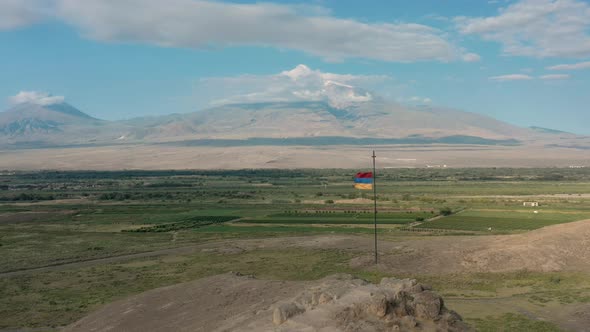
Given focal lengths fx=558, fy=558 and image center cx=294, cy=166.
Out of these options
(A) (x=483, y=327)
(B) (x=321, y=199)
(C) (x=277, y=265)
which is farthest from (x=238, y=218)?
(A) (x=483, y=327)

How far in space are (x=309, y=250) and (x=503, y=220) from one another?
38952mm

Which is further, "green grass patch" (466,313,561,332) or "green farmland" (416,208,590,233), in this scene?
"green farmland" (416,208,590,233)

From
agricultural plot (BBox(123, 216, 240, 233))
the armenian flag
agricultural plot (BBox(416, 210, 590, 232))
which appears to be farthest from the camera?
agricultural plot (BBox(123, 216, 240, 233))

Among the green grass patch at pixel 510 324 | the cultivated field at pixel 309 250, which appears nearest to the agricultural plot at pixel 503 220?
the cultivated field at pixel 309 250

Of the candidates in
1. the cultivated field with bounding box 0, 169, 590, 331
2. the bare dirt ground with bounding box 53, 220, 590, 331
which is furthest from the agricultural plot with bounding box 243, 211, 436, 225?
the bare dirt ground with bounding box 53, 220, 590, 331

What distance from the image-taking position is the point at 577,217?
90375mm

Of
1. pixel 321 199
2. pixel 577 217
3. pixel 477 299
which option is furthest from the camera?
pixel 321 199

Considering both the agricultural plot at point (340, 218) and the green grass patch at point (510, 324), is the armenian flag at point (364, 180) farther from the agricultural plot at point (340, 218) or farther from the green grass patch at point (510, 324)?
the agricultural plot at point (340, 218)

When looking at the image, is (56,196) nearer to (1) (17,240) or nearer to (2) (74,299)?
(1) (17,240)

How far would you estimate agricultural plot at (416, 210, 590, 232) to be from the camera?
82731mm

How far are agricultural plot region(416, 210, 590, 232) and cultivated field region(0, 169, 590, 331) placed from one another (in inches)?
6.7

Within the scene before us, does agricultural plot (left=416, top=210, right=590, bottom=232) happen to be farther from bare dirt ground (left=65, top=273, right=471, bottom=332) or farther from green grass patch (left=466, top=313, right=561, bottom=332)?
bare dirt ground (left=65, top=273, right=471, bottom=332)

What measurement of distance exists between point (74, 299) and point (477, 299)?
32965mm

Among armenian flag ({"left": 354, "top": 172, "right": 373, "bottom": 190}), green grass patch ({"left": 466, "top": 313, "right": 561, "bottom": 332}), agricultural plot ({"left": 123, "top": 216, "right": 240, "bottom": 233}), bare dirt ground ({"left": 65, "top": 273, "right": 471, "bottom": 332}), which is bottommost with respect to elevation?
green grass patch ({"left": 466, "top": 313, "right": 561, "bottom": 332})
